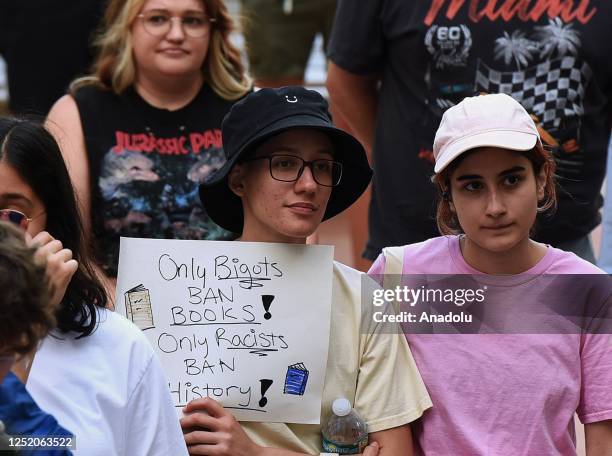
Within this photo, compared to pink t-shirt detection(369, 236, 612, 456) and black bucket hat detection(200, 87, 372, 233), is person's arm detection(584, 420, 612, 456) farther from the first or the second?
black bucket hat detection(200, 87, 372, 233)

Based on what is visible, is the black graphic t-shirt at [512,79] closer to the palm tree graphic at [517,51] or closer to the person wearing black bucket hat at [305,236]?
the palm tree graphic at [517,51]

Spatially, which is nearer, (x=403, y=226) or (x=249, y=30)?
(x=403, y=226)

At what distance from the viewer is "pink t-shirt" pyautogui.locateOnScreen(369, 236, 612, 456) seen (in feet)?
9.67

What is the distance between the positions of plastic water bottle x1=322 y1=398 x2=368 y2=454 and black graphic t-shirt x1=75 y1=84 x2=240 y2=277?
3.96ft

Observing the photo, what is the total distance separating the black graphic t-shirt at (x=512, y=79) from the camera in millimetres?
4020

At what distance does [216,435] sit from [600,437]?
939mm

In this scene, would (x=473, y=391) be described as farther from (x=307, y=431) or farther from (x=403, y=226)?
(x=403, y=226)

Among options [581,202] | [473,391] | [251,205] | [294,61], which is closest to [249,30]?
[294,61]

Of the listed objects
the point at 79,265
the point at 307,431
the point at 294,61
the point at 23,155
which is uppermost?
the point at 294,61

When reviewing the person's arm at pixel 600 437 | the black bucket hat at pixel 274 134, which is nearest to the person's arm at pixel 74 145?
the black bucket hat at pixel 274 134

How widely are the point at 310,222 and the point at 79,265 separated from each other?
630 millimetres

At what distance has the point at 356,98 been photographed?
4.52 m

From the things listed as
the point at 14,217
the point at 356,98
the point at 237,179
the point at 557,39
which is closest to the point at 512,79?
the point at 557,39

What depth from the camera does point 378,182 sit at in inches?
169
